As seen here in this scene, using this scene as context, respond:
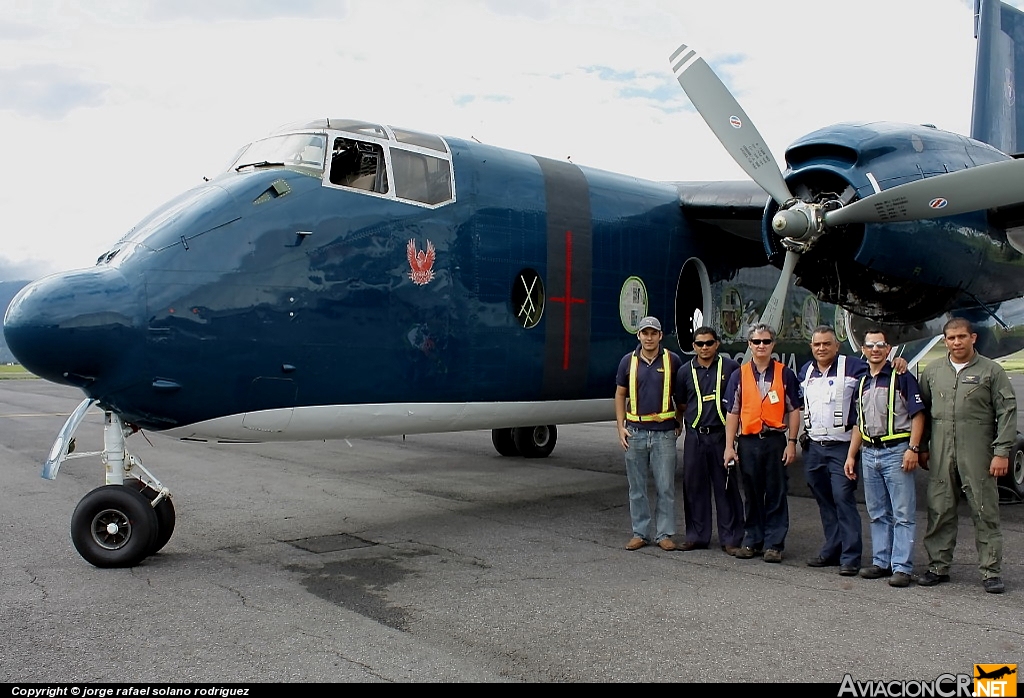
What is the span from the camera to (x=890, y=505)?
638cm

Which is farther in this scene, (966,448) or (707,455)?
(707,455)

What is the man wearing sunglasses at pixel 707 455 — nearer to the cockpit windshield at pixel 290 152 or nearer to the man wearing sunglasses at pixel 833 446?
the man wearing sunglasses at pixel 833 446

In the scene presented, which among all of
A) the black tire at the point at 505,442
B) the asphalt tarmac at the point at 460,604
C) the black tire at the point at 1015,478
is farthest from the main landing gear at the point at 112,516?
the black tire at the point at 1015,478

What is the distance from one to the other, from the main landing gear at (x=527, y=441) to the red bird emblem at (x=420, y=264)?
21.6 feet

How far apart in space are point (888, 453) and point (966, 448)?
51 centimetres

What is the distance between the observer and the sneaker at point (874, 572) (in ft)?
20.8

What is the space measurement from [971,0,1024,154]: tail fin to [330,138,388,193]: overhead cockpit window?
10252mm

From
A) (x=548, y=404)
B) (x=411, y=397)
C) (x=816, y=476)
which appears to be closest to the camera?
(x=816, y=476)

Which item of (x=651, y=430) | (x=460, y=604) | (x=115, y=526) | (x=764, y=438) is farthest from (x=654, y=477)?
(x=115, y=526)

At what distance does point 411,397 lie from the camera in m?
7.78

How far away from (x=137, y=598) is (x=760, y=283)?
8.62 m

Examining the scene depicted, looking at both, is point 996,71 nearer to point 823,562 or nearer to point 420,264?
point 823,562

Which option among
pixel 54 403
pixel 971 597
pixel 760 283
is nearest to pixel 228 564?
pixel 971 597

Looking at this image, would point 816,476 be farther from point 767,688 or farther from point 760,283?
point 760,283
